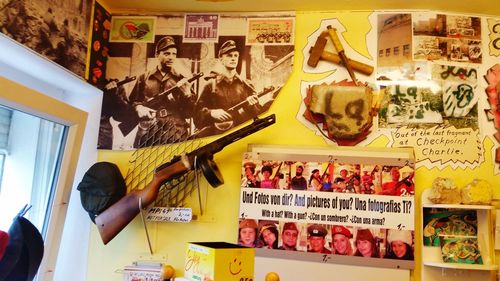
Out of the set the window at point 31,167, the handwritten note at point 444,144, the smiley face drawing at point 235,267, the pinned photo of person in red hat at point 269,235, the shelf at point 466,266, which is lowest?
the shelf at point 466,266

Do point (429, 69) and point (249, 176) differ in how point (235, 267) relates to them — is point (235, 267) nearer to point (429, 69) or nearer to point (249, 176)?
point (249, 176)

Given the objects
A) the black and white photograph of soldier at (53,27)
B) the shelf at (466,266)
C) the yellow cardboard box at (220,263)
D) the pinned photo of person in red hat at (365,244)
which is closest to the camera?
the yellow cardboard box at (220,263)

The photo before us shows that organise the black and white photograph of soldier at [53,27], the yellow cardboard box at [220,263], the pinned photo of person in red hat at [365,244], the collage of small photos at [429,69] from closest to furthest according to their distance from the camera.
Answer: the yellow cardboard box at [220,263], the black and white photograph of soldier at [53,27], the pinned photo of person in red hat at [365,244], the collage of small photos at [429,69]

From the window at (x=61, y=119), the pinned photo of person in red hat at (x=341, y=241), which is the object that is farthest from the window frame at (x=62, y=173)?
the pinned photo of person in red hat at (x=341, y=241)

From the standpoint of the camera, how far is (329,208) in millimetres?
1769

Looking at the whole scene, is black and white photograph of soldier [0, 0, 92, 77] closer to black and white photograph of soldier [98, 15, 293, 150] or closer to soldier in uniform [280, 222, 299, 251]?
black and white photograph of soldier [98, 15, 293, 150]

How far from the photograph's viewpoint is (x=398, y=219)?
67.4 inches

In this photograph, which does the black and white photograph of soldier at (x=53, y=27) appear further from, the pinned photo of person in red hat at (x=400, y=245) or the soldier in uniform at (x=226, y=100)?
the pinned photo of person in red hat at (x=400, y=245)

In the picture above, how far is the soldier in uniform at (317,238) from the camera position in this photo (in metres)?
1.74

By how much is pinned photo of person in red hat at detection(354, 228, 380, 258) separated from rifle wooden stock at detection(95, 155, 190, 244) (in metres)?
0.74

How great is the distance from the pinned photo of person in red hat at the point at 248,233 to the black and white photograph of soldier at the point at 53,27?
0.93m

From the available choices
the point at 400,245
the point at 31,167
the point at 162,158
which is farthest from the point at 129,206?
the point at 400,245

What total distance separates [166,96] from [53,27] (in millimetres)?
542

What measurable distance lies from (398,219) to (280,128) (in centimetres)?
60
